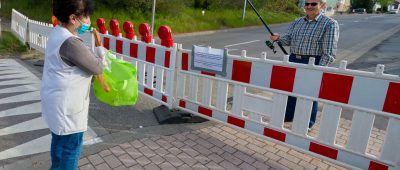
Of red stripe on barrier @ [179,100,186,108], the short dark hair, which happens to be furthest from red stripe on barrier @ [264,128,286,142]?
the short dark hair

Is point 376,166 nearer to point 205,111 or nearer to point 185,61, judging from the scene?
point 205,111

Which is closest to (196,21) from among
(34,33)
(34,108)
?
(34,33)

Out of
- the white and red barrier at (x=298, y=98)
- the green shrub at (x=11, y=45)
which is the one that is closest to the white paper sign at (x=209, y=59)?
the white and red barrier at (x=298, y=98)

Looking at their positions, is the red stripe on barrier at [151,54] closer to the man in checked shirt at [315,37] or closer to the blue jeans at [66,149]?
the man in checked shirt at [315,37]

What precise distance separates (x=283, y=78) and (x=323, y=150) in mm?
809

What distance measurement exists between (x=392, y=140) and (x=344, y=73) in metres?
0.69

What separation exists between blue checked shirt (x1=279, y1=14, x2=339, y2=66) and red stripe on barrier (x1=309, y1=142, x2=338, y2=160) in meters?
1.08

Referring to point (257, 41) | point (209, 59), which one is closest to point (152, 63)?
point (209, 59)

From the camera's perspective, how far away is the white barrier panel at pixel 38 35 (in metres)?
8.50

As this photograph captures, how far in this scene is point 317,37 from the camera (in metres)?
3.86

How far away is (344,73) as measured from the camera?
2.91 metres

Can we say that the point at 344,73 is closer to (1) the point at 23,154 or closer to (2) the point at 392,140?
(2) the point at 392,140

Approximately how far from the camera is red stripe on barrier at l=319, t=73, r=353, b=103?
2.90m

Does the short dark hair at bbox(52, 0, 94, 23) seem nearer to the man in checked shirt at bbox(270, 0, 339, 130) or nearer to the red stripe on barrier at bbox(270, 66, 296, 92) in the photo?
the red stripe on barrier at bbox(270, 66, 296, 92)
